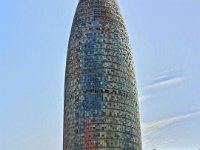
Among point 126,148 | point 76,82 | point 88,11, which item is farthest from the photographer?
point 88,11

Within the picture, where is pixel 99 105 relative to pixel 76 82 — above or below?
below

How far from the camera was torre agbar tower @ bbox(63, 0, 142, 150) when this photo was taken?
5278 cm

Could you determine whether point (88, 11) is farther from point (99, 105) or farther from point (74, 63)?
point (99, 105)

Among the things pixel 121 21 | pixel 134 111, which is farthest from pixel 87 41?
pixel 134 111

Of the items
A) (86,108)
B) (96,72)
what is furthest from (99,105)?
(96,72)

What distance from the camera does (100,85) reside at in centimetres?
5494

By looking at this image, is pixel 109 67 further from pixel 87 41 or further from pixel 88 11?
pixel 88 11

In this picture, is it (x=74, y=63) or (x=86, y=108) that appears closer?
(x=86, y=108)

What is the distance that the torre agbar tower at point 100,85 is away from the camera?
52.8 meters

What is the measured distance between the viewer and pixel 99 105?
53.7 m

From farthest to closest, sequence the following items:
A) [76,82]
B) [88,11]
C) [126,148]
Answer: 1. [88,11]
2. [76,82]
3. [126,148]

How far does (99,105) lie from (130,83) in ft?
26.1

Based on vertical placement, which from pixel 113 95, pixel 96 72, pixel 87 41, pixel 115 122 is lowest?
pixel 115 122

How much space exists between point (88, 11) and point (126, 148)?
23.9 m
